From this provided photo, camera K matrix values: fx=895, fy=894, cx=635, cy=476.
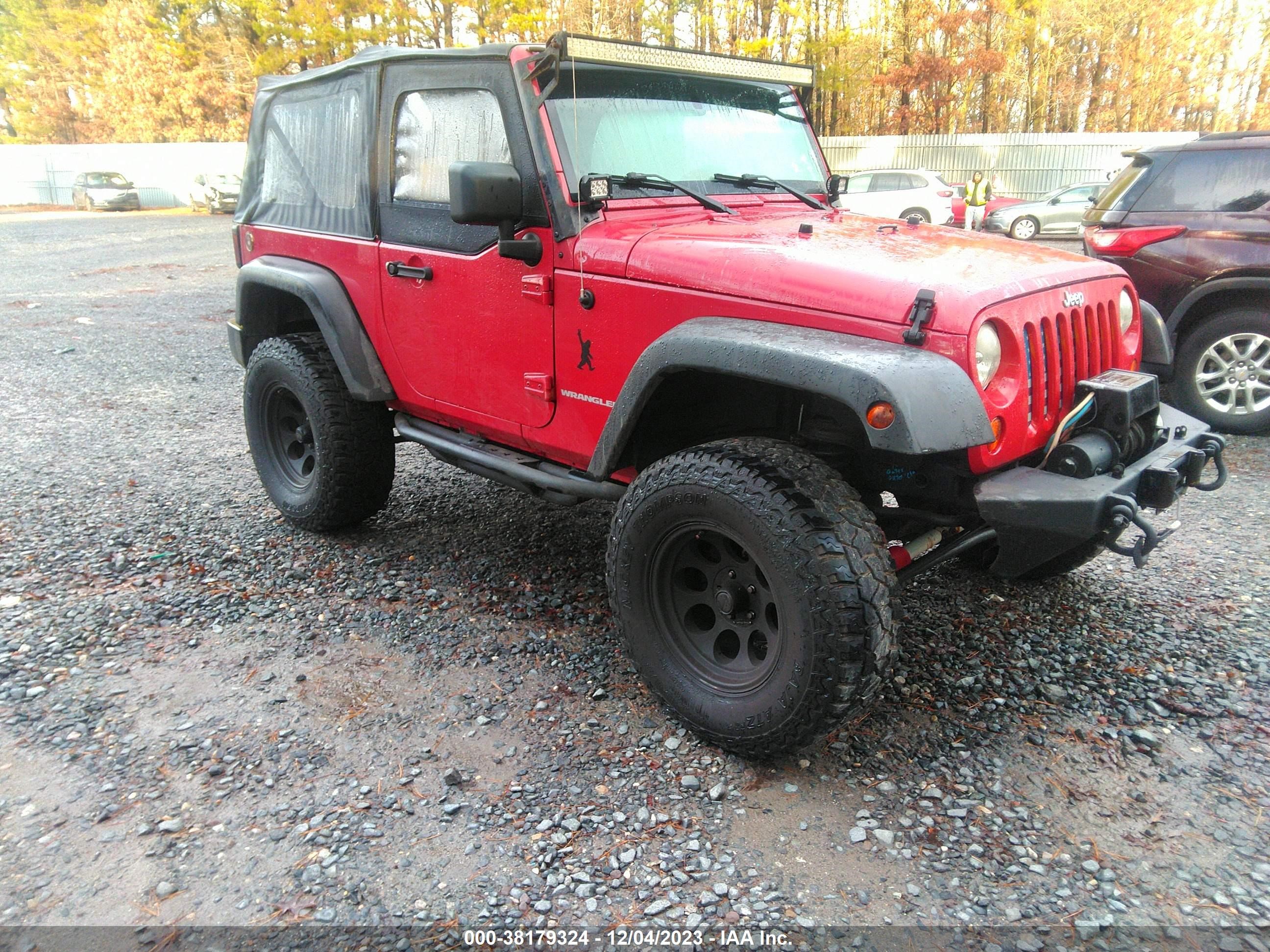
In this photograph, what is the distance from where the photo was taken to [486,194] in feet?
9.41

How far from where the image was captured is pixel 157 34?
3762 centimetres

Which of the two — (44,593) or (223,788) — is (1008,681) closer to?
(223,788)

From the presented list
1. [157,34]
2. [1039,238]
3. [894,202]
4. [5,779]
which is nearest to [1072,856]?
[5,779]

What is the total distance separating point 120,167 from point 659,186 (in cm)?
3730

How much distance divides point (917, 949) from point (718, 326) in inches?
66.9

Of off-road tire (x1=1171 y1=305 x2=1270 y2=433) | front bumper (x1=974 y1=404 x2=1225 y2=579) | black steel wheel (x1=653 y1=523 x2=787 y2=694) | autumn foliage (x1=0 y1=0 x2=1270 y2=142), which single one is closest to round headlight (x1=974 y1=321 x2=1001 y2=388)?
front bumper (x1=974 y1=404 x2=1225 y2=579)

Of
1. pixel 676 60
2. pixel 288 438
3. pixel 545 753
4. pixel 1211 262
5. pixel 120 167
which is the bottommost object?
pixel 545 753

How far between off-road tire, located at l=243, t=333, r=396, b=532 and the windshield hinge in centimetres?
266

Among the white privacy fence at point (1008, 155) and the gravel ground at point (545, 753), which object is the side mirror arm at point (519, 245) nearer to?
the gravel ground at point (545, 753)

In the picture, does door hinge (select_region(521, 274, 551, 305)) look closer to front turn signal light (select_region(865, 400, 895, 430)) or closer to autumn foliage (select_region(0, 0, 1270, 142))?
front turn signal light (select_region(865, 400, 895, 430))

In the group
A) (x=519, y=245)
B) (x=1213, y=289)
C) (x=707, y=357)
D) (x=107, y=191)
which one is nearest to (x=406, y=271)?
(x=519, y=245)

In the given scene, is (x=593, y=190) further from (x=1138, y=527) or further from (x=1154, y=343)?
(x=1154, y=343)

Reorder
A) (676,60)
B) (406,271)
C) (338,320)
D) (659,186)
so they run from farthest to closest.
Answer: (338,320) < (406,271) < (676,60) < (659,186)

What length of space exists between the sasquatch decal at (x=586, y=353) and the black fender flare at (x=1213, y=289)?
465cm
